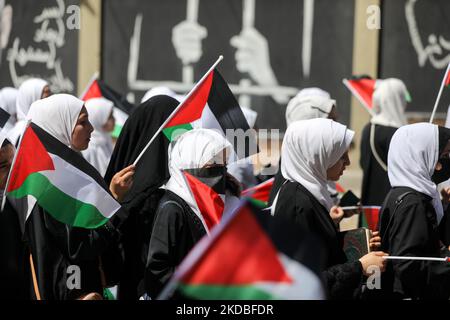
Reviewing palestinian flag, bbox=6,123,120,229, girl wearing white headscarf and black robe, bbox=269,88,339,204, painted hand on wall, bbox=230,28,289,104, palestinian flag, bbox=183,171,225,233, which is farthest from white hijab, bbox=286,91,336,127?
painted hand on wall, bbox=230,28,289,104

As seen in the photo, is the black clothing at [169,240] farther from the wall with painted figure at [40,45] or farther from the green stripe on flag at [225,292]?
the wall with painted figure at [40,45]

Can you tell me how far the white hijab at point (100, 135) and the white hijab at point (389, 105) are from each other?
217 cm

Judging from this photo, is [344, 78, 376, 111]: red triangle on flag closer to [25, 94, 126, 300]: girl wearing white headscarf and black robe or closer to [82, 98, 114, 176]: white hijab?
[82, 98, 114, 176]: white hijab

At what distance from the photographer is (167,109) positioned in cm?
517

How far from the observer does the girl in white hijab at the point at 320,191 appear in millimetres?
4109

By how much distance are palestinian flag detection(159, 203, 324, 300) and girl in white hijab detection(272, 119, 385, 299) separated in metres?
1.36

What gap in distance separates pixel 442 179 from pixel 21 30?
8.22 metres

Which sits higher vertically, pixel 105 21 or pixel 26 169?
pixel 105 21

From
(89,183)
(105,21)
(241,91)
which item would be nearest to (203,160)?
(89,183)

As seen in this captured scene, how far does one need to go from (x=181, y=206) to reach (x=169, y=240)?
172 millimetres

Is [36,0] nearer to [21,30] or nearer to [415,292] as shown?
[21,30]

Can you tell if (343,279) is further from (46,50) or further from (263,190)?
(46,50)

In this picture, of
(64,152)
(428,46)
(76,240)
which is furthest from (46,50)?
(76,240)

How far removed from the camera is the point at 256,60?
1102 centimetres
